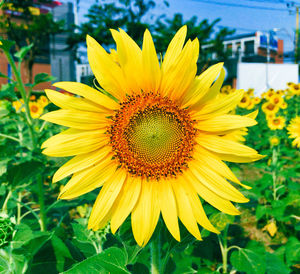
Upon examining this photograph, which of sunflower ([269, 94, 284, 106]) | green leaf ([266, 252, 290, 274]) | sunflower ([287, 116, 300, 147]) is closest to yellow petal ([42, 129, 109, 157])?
green leaf ([266, 252, 290, 274])

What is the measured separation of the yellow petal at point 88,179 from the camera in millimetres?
1027

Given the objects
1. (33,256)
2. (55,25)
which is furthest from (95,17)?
(33,256)

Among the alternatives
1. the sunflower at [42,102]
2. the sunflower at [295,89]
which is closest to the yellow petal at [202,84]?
the sunflower at [42,102]

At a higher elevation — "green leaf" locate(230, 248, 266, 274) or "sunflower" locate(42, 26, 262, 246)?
"sunflower" locate(42, 26, 262, 246)

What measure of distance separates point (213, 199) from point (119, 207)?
0.32m

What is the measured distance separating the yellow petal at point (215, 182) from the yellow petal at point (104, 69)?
396 millimetres

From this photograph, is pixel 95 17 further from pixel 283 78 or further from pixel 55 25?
pixel 283 78

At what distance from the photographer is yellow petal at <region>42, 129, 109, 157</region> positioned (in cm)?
101

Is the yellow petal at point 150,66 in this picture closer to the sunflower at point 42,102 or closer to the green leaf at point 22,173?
the green leaf at point 22,173

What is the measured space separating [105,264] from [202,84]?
72 cm

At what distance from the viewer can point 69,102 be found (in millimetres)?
1030

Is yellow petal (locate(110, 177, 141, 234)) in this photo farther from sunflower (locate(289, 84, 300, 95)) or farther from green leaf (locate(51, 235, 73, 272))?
sunflower (locate(289, 84, 300, 95))

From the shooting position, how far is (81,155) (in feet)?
3.59

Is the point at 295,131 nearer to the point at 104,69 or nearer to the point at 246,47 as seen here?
the point at 104,69
